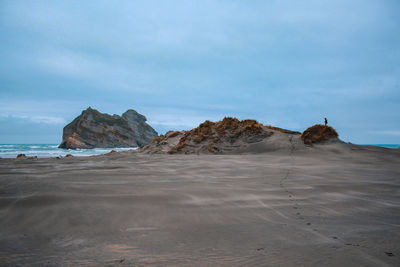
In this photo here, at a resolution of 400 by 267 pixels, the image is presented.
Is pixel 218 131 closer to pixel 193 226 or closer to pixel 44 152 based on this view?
pixel 193 226

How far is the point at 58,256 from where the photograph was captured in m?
1.06

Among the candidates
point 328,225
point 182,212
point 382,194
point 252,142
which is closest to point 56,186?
point 182,212

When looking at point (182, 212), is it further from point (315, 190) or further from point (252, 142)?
point (252, 142)

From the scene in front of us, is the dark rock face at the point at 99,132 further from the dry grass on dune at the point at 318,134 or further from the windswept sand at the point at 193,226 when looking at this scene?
the windswept sand at the point at 193,226

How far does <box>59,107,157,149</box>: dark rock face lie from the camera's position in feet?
108

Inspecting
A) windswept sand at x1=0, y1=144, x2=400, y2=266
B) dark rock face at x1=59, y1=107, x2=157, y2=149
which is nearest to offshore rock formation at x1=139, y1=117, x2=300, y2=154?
windswept sand at x1=0, y1=144, x2=400, y2=266

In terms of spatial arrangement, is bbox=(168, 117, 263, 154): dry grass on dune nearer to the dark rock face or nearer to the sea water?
the sea water

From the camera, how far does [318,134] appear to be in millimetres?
8531

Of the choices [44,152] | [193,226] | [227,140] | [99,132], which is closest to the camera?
[193,226]

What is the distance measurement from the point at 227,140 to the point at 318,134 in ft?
11.5

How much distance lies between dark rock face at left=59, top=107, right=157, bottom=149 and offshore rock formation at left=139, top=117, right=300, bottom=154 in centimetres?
2594

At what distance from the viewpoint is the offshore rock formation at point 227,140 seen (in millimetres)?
8711

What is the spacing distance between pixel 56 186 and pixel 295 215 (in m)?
2.23

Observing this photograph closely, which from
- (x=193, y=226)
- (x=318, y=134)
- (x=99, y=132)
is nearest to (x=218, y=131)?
(x=318, y=134)
